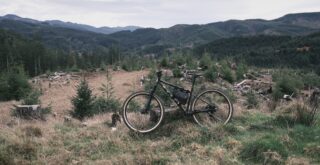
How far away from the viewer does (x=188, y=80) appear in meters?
18.9

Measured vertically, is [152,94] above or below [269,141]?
above

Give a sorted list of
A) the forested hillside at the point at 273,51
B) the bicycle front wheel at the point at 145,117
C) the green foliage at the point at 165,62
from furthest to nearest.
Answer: the forested hillside at the point at 273,51 < the green foliage at the point at 165,62 < the bicycle front wheel at the point at 145,117

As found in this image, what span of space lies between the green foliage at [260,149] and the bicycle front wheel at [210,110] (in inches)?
49.8

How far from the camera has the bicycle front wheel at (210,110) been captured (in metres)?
6.58

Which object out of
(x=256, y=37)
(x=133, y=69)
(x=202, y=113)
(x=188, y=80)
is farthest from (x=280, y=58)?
(x=202, y=113)

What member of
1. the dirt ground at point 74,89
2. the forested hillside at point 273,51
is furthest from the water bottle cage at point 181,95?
the forested hillside at point 273,51

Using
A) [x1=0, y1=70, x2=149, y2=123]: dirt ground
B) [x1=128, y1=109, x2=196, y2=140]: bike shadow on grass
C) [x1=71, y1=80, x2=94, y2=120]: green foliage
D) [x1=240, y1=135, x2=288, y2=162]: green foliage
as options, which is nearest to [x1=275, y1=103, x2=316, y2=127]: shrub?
[x1=240, y1=135, x2=288, y2=162]: green foliage

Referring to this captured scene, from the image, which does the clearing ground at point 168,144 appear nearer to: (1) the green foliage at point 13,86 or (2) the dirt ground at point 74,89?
(2) the dirt ground at point 74,89

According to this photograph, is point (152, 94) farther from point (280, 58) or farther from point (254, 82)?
point (280, 58)

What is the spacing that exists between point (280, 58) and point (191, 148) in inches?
2840

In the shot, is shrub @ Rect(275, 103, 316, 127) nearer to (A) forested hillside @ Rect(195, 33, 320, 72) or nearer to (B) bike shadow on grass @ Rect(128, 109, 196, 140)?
(B) bike shadow on grass @ Rect(128, 109, 196, 140)

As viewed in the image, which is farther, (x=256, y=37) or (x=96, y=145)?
(x=256, y=37)

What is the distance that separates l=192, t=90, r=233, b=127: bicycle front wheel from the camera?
6.58 m

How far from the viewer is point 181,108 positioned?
6520mm
